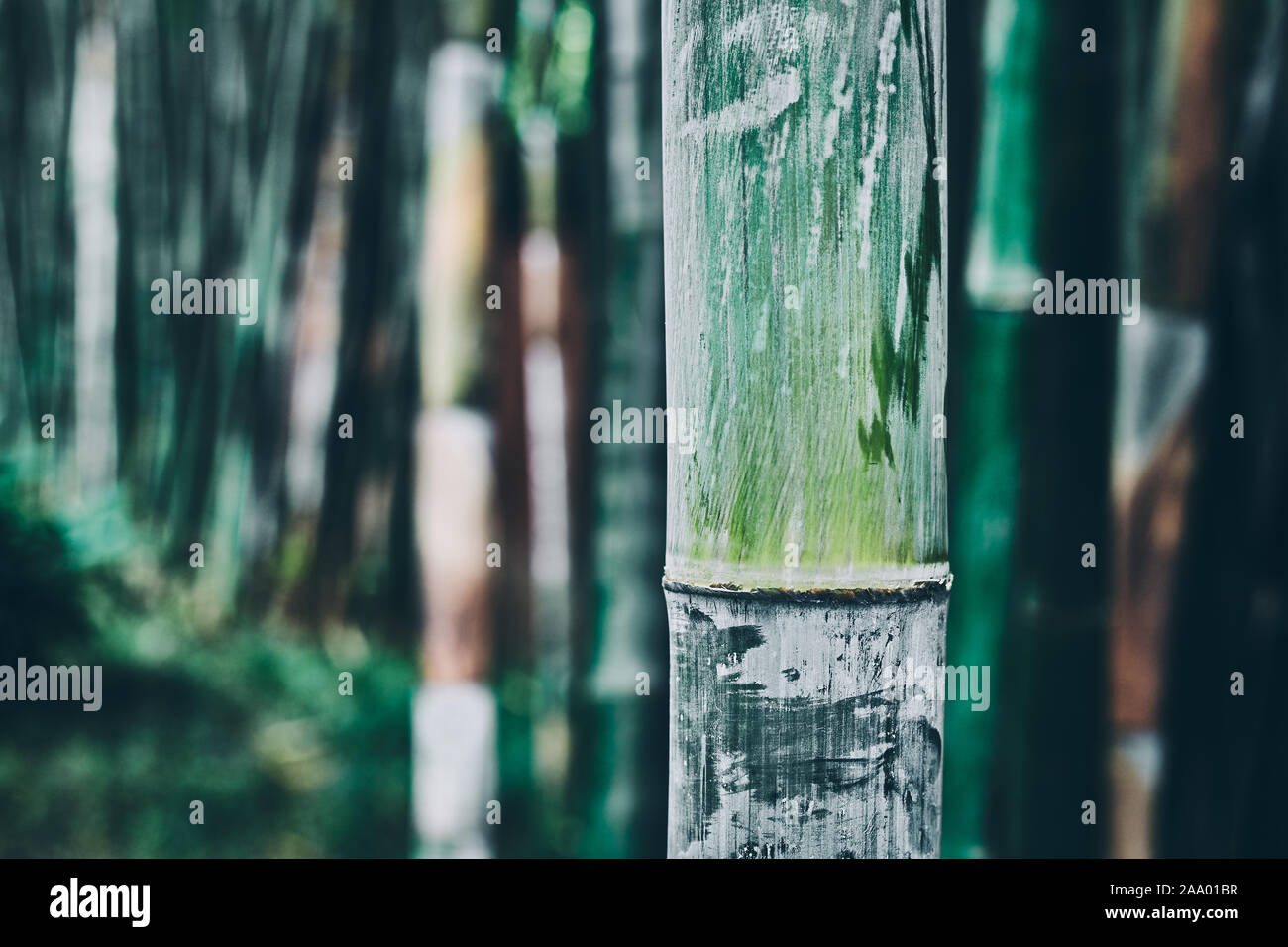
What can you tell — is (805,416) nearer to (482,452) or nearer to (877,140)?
(877,140)

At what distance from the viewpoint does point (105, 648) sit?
10.0 ft

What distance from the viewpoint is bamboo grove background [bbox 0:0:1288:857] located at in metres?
3.01

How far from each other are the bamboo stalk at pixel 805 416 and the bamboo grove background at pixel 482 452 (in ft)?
3.36

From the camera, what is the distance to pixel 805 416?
6.20 feet

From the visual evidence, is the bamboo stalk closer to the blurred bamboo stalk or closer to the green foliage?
the blurred bamboo stalk

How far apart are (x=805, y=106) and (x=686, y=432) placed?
1.90ft

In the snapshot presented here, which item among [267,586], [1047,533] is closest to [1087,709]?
[1047,533]

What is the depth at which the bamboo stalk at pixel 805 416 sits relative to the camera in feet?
6.16

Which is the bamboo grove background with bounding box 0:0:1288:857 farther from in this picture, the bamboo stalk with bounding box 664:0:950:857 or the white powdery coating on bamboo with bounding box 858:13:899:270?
the white powdery coating on bamboo with bounding box 858:13:899:270

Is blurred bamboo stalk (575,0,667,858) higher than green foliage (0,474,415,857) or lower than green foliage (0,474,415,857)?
higher

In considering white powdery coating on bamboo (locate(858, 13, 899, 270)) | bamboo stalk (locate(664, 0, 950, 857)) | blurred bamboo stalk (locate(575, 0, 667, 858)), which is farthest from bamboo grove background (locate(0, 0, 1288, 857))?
white powdery coating on bamboo (locate(858, 13, 899, 270))

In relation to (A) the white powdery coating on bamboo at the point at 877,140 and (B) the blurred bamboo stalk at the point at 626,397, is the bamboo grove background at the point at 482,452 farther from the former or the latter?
(A) the white powdery coating on bamboo at the point at 877,140

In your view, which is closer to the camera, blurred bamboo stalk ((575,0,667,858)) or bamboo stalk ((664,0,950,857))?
bamboo stalk ((664,0,950,857))

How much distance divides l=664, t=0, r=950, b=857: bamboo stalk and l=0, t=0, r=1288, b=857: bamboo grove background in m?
1.03
